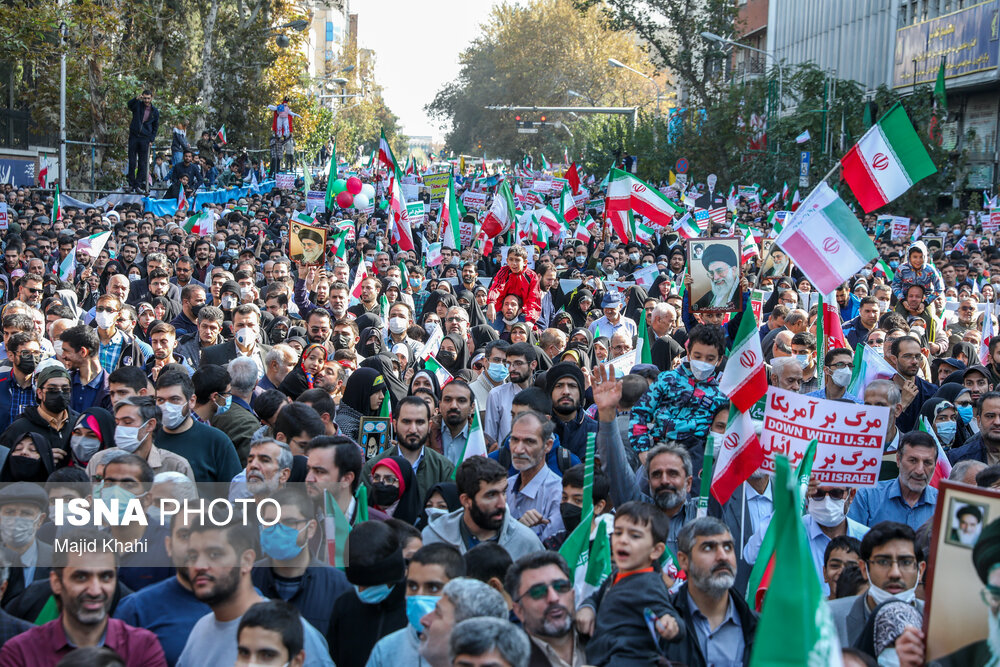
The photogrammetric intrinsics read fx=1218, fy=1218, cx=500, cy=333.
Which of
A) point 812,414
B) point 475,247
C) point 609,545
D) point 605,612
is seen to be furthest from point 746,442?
point 475,247

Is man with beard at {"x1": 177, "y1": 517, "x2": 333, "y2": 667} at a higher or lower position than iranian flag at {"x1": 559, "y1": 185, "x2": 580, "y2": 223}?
lower

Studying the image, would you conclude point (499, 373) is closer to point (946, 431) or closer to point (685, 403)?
point (685, 403)

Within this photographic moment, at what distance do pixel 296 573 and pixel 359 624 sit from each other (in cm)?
40

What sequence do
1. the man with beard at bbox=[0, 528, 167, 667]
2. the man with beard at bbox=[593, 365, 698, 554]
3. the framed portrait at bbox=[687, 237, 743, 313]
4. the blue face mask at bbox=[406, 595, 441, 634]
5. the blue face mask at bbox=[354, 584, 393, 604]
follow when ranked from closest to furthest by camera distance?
the man with beard at bbox=[0, 528, 167, 667], the blue face mask at bbox=[406, 595, 441, 634], the blue face mask at bbox=[354, 584, 393, 604], the man with beard at bbox=[593, 365, 698, 554], the framed portrait at bbox=[687, 237, 743, 313]

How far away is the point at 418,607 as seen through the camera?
14.0ft

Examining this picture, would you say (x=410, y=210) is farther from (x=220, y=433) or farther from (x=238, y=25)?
(x=238, y=25)

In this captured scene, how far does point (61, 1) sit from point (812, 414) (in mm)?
26952

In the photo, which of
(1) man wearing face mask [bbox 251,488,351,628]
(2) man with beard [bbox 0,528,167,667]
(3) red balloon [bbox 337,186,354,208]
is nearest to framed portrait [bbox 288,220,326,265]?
Result: (1) man wearing face mask [bbox 251,488,351,628]

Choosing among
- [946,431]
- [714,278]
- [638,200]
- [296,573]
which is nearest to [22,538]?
[296,573]

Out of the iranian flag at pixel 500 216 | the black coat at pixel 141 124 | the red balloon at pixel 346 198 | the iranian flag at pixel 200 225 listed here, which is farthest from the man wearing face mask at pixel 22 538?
the black coat at pixel 141 124

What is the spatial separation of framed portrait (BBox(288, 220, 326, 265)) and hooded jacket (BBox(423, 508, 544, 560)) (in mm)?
8691

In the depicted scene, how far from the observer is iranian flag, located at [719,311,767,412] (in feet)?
19.8

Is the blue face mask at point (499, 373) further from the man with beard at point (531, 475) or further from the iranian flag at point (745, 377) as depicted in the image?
the iranian flag at point (745, 377)

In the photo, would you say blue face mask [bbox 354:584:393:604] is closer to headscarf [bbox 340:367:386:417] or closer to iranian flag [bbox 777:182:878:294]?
headscarf [bbox 340:367:386:417]
